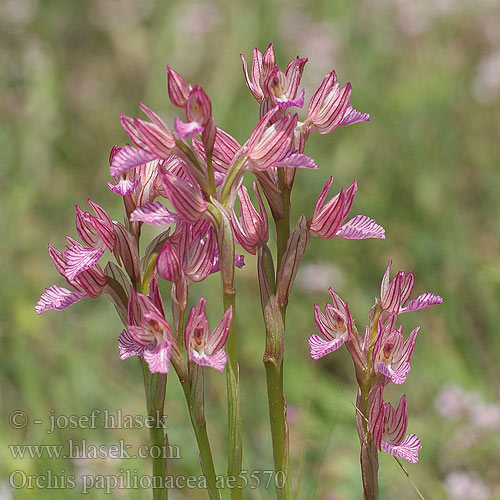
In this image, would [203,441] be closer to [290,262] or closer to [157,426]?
Result: [157,426]

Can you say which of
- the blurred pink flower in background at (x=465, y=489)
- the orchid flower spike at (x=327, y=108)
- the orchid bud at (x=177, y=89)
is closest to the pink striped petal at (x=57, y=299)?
the orchid bud at (x=177, y=89)

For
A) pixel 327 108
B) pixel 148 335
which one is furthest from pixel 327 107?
pixel 148 335

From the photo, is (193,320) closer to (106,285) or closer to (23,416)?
(106,285)

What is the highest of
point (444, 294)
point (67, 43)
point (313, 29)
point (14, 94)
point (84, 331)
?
point (67, 43)

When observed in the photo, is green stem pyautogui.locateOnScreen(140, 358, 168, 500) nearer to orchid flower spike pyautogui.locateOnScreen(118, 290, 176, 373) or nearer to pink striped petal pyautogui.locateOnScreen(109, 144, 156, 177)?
orchid flower spike pyautogui.locateOnScreen(118, 290, 176, 373)

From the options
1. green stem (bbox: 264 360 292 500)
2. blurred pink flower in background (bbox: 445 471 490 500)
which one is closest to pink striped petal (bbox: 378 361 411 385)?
green stem (bbox: 264 360 292 500)

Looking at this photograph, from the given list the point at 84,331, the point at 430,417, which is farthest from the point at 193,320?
the point at 84,331

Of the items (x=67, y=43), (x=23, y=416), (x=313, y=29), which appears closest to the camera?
(x=23, y=416)
